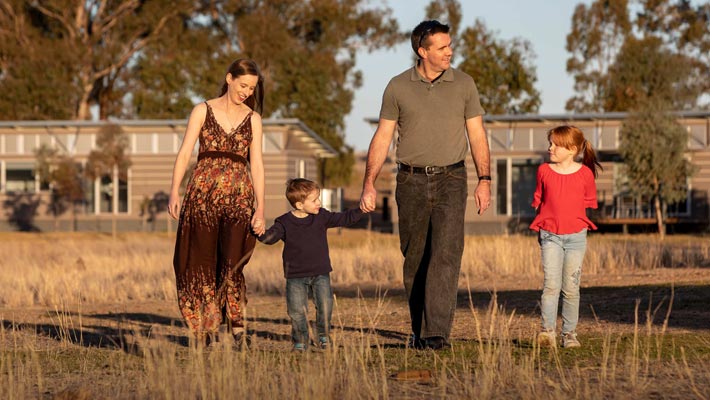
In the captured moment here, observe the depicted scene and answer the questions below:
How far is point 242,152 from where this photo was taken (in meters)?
8.45

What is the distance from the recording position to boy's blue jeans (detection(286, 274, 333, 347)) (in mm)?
8133

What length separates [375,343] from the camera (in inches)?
340

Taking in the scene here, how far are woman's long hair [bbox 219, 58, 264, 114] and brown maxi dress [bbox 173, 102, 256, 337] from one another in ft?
0.73

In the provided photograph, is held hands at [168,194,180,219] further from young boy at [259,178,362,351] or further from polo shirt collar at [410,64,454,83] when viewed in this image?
polo shirt collar at [410,64,454,83]

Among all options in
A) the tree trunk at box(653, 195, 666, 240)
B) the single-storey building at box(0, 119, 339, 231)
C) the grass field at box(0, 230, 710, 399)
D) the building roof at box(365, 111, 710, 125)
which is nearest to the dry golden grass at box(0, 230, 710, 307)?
the grass field at box(0, 230, 710, 399)

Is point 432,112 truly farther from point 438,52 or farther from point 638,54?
point 638,54

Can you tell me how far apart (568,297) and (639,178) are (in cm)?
2874

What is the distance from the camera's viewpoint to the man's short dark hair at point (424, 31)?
7.96 metres

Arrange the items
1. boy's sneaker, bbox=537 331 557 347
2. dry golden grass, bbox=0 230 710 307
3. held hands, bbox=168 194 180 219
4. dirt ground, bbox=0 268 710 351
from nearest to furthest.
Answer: boy's sneaker, bbox=537 331 557 347
held hands, bbox=168 194 180 219
dirt ground, bbox=0 268 710 351
dry golden grass, bbox=0 230 710 307

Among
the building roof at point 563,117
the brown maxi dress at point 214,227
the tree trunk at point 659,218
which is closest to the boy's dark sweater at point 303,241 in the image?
the brown maxi dress at point 214,227

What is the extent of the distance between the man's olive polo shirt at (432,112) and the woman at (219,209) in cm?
97

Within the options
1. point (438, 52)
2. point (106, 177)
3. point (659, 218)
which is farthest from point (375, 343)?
point (106, 177)

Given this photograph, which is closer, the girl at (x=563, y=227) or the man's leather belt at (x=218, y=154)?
the girl at (x=563, y=227)

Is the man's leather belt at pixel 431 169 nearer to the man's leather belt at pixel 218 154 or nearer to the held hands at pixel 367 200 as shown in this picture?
the held hands at pixel 367 200
